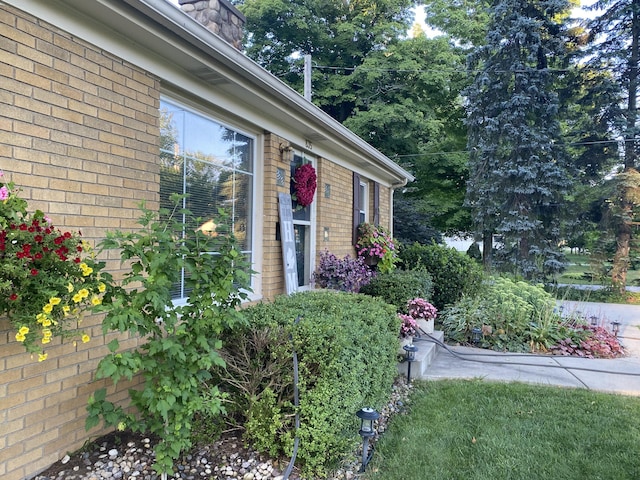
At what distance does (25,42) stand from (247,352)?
7.29ft

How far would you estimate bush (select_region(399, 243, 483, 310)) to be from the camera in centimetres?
755

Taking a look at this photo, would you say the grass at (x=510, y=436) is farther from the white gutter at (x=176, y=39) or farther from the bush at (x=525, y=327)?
the white gutter at (x=176, y=39)

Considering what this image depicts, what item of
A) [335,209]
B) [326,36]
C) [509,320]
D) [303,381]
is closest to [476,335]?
[509,320]

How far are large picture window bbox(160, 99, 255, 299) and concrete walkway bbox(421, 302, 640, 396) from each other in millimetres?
2764

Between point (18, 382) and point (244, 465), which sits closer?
point (18, 382)

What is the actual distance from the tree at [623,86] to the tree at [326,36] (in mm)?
A: 6827

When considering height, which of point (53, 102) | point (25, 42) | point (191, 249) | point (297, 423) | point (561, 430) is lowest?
point (561, 430)

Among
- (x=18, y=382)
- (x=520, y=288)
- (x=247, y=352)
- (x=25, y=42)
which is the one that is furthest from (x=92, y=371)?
(x=520, y=288)

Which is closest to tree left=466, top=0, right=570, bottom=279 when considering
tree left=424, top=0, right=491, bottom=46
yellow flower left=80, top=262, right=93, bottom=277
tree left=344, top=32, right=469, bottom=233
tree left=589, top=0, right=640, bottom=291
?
tree left=589, top=0, right=640, bottom=291

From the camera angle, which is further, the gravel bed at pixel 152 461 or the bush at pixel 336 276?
the bush at pixel 336 276

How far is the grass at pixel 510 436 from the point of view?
261 cm

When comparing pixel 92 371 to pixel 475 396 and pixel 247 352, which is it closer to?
pixel 247 352

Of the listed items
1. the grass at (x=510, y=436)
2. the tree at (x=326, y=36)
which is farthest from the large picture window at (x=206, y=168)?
the tree at (x=326, y=36)

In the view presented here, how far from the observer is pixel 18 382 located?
2.20 m
